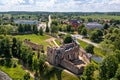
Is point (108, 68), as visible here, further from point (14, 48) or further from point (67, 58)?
point (14, 48)

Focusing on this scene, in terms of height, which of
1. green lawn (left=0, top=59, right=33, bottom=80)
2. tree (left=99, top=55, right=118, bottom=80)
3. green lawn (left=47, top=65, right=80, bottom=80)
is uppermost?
tree (left=99, top=55, right=118, bottom=80)

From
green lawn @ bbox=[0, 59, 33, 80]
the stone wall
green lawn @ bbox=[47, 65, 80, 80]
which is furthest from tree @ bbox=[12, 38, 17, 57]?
green lawn @ bbox=[47, 65, 80, 80]

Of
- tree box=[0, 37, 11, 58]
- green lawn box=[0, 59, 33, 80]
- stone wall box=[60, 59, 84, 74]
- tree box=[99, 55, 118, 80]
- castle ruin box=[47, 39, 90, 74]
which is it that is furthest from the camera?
tree box=[0, 37, 11, 58]

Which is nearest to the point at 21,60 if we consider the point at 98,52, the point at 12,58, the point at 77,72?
the point at 12,58

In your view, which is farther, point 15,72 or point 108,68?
point 15,72

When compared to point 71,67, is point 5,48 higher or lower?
higher

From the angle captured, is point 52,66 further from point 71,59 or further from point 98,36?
point 98,36

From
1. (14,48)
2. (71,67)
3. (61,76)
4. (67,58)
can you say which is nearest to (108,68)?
(71,67)

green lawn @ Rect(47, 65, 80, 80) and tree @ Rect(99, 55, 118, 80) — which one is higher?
tree @ Rect(99, 55, 118, 80)

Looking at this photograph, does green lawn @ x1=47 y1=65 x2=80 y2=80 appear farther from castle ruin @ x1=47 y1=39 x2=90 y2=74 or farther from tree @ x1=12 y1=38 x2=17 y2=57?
tree @ x1=12 y1=38 x2=17 y2=57
